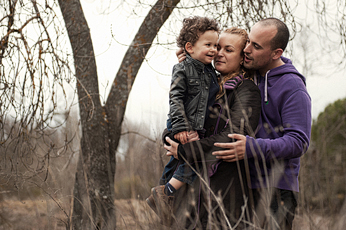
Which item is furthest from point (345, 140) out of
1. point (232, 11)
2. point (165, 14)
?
point (165, 14)

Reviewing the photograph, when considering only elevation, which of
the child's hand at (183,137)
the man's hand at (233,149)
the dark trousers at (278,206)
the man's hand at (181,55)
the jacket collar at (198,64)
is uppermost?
the man's hand at (181,55)

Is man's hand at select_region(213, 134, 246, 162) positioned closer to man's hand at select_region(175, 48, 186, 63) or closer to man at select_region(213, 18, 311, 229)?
man at select_region(213, 18, 311, 229)

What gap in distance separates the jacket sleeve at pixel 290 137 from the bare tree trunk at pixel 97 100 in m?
1.90

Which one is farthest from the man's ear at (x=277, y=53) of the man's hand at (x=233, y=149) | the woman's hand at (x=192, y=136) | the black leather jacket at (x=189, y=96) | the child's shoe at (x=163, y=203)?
the child's shoe at (x=163, y=203)

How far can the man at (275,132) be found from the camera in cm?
180

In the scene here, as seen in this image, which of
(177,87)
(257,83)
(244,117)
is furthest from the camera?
(257,83)

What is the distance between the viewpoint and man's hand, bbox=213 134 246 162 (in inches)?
70.6

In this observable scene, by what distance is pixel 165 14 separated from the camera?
336 cm

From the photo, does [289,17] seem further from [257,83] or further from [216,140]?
[216,140]

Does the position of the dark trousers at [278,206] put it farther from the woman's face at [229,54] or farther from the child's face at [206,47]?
the child's face at [206,47]

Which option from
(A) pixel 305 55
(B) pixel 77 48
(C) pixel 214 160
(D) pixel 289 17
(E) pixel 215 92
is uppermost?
(D) pixel 289 17

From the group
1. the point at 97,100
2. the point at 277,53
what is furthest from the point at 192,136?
the point at 97,100

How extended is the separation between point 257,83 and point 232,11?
5.30ft

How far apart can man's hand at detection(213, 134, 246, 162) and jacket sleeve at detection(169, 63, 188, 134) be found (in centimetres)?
26
